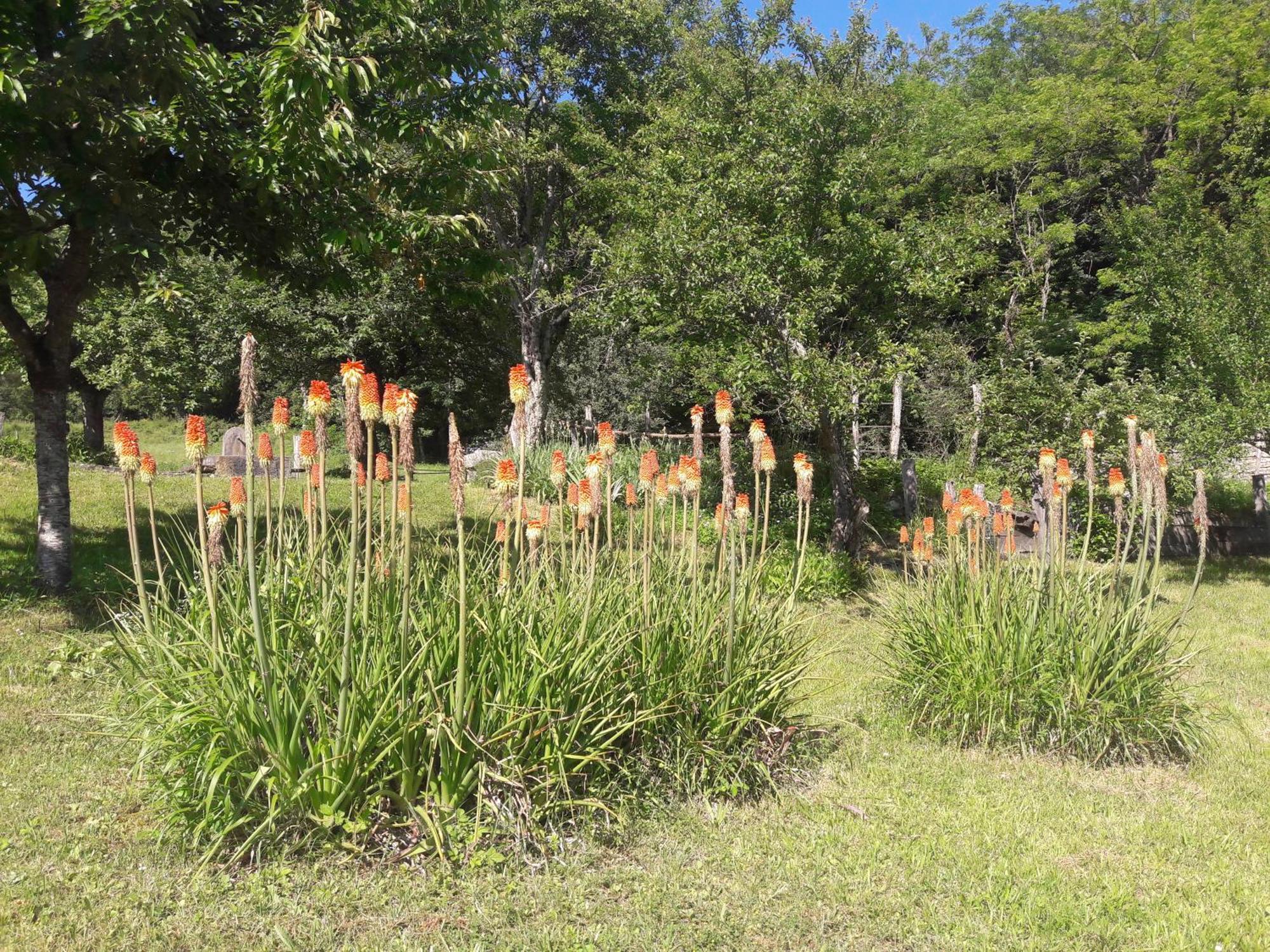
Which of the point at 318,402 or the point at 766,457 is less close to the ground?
the point at 318,402

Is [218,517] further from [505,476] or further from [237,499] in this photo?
[505,476]

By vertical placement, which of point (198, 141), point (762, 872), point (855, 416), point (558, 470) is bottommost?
point (762, 872)

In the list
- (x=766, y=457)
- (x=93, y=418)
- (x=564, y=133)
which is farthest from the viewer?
(x=93, y=418)

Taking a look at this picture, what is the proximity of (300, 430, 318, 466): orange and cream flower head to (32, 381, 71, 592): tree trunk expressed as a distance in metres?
4.32

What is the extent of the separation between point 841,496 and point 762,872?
830cm

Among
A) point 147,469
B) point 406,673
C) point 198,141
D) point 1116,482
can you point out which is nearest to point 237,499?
point 147,469

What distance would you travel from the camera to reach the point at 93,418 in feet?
68.1

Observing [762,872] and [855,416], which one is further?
[855,416]

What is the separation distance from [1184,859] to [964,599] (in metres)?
1.79

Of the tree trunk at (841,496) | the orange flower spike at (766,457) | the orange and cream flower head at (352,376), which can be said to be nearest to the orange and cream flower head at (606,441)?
the orange flower spike at (766,457)

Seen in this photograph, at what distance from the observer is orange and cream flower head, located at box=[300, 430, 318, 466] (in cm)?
325

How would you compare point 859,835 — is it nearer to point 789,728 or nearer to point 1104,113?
point 789,728

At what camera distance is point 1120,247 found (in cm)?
1944

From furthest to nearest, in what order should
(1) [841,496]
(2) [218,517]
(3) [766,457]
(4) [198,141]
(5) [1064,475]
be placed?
(1) [841,496] < (4) [198,141] < (5) [1064,475] < (3) [766,457] < (2) [218,517]
